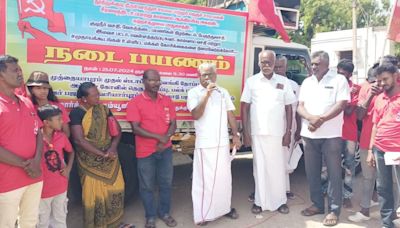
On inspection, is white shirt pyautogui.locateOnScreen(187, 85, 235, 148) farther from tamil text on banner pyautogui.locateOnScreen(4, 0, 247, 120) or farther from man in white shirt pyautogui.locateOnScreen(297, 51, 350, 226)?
man in white shirt pyautogui.locateOnScreen(297, 51, 350, 226)

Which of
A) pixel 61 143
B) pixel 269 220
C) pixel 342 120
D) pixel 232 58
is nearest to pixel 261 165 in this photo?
pixel 269 220

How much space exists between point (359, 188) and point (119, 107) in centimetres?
337

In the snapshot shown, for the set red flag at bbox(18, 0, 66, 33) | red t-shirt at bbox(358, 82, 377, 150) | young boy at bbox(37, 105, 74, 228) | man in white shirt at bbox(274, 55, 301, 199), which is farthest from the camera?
man in white shirt at bbox(274, 55, 301, 199)

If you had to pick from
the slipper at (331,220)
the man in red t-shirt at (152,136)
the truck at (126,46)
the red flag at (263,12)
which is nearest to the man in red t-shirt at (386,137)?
the slipper at (331,220)

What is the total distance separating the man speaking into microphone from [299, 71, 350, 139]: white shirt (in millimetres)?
847

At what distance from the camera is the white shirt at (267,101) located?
13.9ft

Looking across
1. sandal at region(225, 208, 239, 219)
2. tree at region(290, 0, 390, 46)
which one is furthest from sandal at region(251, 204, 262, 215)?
tree at region(290, 0, 390, 46)

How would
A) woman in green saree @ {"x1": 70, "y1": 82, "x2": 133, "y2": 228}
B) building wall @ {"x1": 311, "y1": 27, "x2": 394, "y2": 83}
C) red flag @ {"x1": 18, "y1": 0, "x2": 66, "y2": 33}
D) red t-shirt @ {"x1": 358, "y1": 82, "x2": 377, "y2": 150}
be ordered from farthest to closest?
1. building wall @ {"x1": 311, "y1": 27, "x2": 394, "y2": 83}
2. red t-shirt @ {"x1": 358, "y1": 82, "x2": 377, "y2": 150}
3. woman in green saree @ {"x1": 70, "y1": 82, "x2": 133, "y2": 228}
4. red flag @ {"x1": 18, "y1": 0, "x2": 66, "y2": 33}

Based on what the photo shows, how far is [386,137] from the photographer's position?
3615mm

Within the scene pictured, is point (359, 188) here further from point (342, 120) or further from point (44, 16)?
point (44, 16)

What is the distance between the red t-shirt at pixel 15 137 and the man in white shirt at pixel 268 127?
2262 millimetres

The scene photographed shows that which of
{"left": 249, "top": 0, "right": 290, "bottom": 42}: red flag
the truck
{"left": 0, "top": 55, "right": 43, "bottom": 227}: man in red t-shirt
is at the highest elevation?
{"left": 249, "top": 0, "right": 290, "bottom": 42}: red flag

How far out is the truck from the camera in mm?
3611

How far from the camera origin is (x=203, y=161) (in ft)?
13.2
